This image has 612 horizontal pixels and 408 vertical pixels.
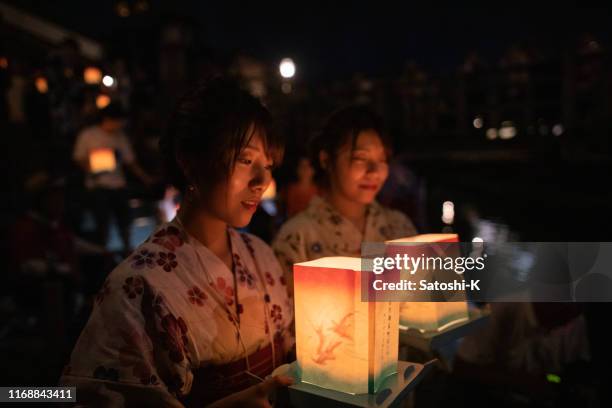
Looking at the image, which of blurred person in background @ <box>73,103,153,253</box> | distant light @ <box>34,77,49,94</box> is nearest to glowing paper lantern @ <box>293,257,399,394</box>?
blurred person in background @ <box>73,103,153,253</box>

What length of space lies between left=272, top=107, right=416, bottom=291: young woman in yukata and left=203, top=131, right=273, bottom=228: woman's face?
93 centimetres

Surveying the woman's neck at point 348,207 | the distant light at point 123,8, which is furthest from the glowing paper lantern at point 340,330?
the distant light at point 123,8

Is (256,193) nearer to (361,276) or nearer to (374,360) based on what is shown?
(361,276)

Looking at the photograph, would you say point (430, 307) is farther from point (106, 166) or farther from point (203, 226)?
point (106, 166)

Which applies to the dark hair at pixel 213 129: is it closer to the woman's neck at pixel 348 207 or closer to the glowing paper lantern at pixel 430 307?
the glowing paper lantern at pixel 430 307

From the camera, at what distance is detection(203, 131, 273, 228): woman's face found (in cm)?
203

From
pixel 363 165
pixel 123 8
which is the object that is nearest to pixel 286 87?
pixel 123 8

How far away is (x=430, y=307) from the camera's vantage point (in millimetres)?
2176

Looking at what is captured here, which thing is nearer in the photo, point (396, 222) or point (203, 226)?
point (203, 226)

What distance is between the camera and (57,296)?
4.77 meters

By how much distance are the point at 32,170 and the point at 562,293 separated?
398 inches

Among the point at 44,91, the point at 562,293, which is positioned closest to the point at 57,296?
the point at 562,293

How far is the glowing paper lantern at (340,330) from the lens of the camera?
5.41 feet

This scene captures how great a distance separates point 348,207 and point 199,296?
1548 mm
